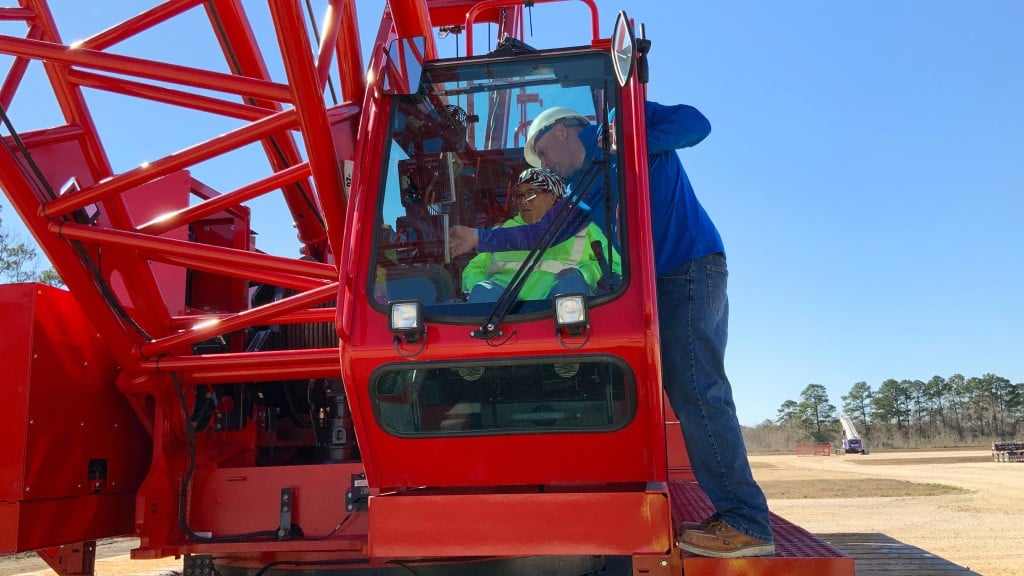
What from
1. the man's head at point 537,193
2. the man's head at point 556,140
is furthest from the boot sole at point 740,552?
the man's head at point 556,140

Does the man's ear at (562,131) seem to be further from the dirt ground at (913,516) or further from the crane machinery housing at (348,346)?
the dirt ground at (913,516)

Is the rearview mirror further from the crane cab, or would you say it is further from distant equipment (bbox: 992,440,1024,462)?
distant equipment (bbox: 992,440,1024,462)

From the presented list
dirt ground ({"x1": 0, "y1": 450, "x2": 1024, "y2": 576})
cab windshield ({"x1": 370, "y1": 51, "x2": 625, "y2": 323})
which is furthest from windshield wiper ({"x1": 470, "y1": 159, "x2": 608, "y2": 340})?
dirt ground ({"x1": 0, "y1": 450, "x2": 1024, "y2": 576})

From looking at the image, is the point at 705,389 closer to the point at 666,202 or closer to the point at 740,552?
the point at 740,552

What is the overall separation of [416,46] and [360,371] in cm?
137

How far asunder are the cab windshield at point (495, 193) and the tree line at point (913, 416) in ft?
244

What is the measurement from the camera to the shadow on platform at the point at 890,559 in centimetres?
435

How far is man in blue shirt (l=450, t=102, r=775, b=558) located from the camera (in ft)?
9.96

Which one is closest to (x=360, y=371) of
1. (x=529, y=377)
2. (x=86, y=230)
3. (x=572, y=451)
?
(x=529, y=377)

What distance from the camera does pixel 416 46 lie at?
11.3ft

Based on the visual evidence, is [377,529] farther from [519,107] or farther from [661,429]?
[519,107]

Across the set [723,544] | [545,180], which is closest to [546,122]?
[545,180]

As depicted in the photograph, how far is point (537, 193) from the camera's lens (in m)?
3.20

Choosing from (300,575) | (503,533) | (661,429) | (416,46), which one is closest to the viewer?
(503,533)
